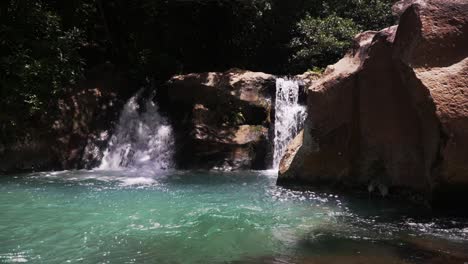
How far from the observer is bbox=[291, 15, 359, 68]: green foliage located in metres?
18.9

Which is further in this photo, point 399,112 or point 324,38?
point 324,38

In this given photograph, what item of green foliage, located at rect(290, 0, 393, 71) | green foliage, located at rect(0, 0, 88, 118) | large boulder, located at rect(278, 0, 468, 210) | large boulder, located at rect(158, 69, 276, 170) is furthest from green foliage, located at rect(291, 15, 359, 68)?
green foliage, located at rect(0, 0, 88, 118)

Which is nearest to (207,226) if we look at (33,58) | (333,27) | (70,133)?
(70,133)

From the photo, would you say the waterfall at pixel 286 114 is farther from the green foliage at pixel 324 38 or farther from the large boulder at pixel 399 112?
the large boulder at pixel 399 112

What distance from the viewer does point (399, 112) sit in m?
9.49

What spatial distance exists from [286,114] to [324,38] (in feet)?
15.0

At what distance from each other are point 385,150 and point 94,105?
948 cm

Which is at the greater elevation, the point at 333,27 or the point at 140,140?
the point at 333,27

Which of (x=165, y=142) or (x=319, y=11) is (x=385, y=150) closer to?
(x=165, y=142)

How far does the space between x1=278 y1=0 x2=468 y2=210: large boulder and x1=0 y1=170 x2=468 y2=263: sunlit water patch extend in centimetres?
63

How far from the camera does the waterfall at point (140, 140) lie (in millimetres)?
15453

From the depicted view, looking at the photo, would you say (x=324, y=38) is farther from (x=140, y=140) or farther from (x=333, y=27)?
(x=140, y=140)

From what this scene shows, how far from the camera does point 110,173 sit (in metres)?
13.9

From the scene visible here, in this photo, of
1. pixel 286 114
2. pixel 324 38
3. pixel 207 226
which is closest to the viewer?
pixel 207 226
